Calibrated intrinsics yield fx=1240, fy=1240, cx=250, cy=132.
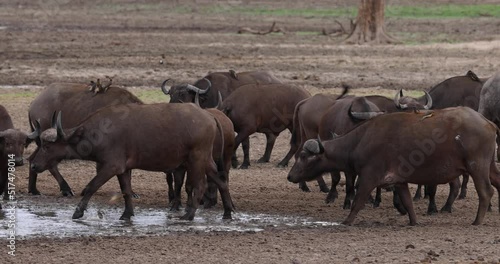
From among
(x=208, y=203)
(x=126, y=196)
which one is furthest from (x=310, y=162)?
(x=126, y=196)

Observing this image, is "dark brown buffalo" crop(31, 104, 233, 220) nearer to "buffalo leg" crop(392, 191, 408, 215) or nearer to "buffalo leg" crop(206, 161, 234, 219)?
"buffalo leg" crop(206, 161, 234, 219)

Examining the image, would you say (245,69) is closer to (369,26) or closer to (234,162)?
(369,26)

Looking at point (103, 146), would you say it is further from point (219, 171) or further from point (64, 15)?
point (64, 15)

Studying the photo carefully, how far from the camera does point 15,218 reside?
13.6 metres

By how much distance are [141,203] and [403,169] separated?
3.46 m

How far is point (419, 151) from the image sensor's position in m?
13.0

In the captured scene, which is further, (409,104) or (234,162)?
(234,162)

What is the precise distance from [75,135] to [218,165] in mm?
1843

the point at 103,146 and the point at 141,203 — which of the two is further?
the point at 141,203

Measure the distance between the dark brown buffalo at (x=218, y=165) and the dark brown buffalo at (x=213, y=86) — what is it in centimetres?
385

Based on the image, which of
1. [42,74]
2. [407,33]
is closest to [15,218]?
[42,74]

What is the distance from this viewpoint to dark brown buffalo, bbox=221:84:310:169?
717 inches

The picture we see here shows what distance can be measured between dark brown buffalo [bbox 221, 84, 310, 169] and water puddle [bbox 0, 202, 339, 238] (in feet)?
12.7

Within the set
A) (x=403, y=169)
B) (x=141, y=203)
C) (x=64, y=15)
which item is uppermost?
(x=403, y=169)
